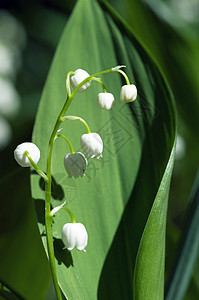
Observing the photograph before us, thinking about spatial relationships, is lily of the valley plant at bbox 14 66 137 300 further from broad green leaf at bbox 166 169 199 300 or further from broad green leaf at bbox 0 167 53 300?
broad green leaf at bbox 0 167 53 300

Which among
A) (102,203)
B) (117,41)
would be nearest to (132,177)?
(102,203)

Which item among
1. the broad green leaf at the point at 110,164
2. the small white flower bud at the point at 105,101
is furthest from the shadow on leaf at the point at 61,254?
the small white flower bud at the point at 105,101

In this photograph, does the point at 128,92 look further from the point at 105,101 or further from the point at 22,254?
the point at 22,254

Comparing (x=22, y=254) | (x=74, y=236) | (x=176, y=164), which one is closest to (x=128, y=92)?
(x=74, y=236)

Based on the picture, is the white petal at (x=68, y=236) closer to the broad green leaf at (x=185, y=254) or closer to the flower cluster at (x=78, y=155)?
the flower cluster at (x=78, y=155)

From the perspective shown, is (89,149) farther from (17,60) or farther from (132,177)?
(17,60)
